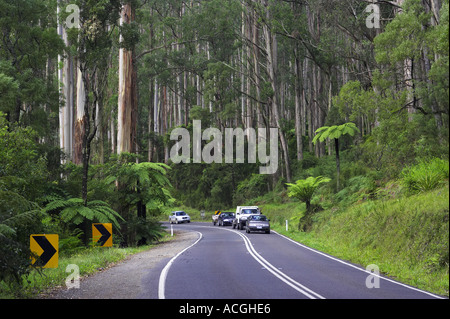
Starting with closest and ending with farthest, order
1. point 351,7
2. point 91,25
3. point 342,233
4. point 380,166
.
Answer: point 91,25, point 342,233, point 380,166, point 351,7

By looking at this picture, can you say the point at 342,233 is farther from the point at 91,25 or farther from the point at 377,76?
the point at 91,25

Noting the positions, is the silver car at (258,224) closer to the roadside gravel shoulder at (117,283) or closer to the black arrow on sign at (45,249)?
the roadside gravel shoulder at (117,283)

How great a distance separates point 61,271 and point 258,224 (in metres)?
20.4

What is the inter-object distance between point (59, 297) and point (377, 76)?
1814 centimetres

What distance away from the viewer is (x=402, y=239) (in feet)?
53.6

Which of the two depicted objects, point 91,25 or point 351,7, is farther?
point 351,7

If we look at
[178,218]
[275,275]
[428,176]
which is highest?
[428,176]

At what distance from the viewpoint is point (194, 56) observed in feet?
176

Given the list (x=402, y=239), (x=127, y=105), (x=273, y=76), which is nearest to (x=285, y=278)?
(x=402, y=239)

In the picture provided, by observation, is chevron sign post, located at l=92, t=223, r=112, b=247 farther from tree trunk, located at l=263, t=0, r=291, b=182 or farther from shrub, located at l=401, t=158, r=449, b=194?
tree trunk, located at l=263, t=0, r=291, b=182

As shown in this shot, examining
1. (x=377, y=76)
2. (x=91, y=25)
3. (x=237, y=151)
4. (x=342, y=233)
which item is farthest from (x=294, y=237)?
(x=237, y=151)

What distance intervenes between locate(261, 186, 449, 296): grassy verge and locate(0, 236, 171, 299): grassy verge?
827cm

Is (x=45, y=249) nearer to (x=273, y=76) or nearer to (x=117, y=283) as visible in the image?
(x=117, y=283)

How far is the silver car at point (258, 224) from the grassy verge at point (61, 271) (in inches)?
445
